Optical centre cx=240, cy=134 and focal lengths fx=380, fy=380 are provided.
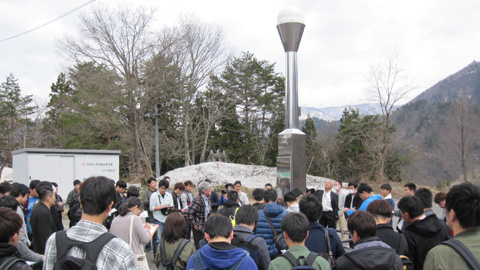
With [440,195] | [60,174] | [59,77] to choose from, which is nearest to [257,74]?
[59,77]

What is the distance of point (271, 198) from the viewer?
5340 millimetres

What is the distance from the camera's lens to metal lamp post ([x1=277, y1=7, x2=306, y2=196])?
11.6 metres

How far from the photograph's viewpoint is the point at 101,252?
2.22m

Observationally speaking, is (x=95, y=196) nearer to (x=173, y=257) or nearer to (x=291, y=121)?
(x=173, y=257)

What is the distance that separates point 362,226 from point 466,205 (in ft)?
2.70

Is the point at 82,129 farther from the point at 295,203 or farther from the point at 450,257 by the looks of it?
the point at 450,257

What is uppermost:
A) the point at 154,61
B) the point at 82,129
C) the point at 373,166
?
the point at 154,61

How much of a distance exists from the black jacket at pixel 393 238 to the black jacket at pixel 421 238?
0.80ft

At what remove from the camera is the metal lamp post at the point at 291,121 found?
38.1 ft

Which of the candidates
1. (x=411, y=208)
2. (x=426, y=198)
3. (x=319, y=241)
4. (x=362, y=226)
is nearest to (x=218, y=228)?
(x=362, y=226)

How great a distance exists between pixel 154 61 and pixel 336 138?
55.6 ft

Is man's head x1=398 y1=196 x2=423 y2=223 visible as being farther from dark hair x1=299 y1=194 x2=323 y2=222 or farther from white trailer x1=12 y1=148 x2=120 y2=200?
white trailer x1=12 y1=148 x2=120 y2=200

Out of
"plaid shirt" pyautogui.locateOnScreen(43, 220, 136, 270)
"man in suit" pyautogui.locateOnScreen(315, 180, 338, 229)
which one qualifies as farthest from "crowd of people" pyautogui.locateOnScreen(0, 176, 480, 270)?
"man in suit" pyautogui.locateOnScreen(315, 180, 338, 229)

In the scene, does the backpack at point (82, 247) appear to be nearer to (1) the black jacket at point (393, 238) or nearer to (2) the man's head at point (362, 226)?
(2) the man's head at point (362, 226)
